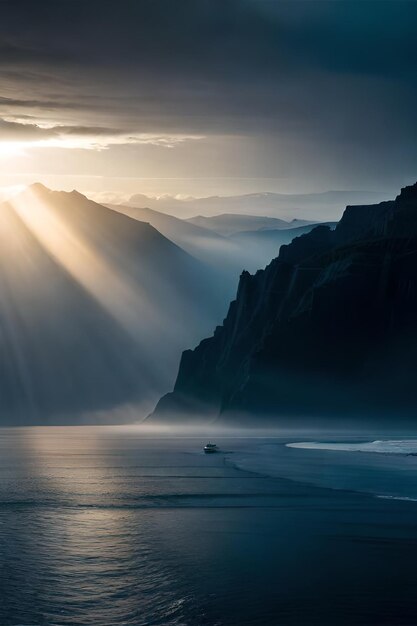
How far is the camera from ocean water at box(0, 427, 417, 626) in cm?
4456

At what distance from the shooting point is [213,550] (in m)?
59.9

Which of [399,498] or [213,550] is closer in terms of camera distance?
[213,550]

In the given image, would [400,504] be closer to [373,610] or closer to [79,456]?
→ [373,610]

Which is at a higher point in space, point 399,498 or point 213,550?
point 399,498

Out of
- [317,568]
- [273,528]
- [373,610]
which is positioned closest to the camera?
[373,610]

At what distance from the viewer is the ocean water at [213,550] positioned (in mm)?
44562

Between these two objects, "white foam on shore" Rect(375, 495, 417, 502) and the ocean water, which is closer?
the ocean water

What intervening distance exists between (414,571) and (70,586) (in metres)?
17.2

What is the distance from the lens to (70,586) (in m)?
50.0

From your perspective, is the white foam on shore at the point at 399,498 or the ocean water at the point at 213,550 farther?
the white foam on shore at the point at 399,498

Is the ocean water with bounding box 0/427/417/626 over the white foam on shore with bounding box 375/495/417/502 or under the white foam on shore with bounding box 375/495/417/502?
under

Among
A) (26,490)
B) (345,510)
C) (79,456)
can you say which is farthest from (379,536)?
(79,456)

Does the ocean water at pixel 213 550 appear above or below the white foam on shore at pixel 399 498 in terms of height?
below

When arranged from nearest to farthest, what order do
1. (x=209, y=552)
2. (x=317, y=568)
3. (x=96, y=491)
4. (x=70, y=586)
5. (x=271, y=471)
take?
(x=70, y=586) < (x=317, y=568) < (x=209, y=552) < (x=96, y=491) < (x=271, y=471)
